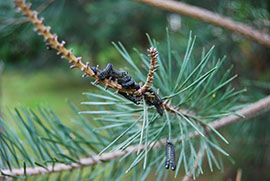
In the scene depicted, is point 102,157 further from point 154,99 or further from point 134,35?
point 134,35

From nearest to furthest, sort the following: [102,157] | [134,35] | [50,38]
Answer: [50,38], [102,157], [134,35]

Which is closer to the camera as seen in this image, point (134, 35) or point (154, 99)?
point (154, 99)

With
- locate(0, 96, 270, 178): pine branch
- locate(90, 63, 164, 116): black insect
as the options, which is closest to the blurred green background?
locate(0, 96, 270, 178): pine branch

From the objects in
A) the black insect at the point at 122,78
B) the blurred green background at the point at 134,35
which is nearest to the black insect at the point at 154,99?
the black insect at the point at 122,78

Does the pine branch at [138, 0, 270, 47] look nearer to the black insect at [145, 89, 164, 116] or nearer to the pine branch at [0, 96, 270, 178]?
the pine branch at [0, 96, 270, 178]

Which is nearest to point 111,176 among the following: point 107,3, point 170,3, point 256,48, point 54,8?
point 170,3

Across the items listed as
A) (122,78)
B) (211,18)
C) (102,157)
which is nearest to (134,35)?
(211,18)

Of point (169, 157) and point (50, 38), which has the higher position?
point (50, 38)

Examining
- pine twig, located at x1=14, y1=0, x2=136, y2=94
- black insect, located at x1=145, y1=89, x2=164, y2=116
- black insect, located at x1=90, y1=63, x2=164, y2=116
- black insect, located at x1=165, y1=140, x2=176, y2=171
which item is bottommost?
black insect, located at x1=165, y1=140, x2=176, y2=171
